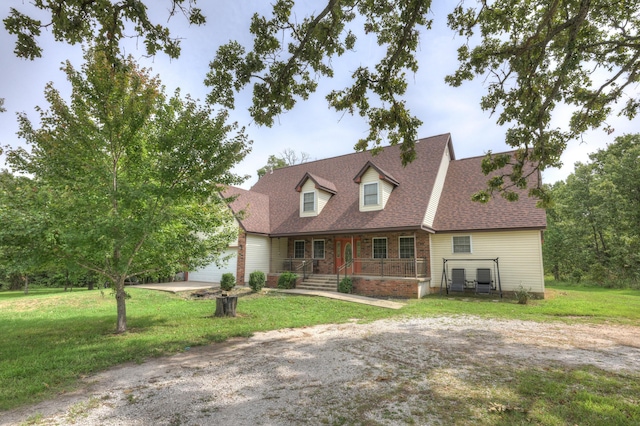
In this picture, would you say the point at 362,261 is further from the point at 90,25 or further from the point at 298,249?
the point at 90,25

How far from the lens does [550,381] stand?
4.38m

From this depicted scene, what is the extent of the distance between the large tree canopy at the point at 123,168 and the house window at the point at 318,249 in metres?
10.8

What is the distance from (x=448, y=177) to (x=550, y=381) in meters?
15.5

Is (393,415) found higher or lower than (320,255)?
lower

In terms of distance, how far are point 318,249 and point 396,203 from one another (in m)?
5.36

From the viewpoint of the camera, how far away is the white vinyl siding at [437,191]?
50.6ft

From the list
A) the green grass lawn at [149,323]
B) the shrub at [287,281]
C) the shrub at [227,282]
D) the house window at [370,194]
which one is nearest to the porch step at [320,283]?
the shrub at [287,281]

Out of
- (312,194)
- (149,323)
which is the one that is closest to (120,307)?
(149,323)

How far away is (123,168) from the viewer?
766 centimetres

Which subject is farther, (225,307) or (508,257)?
(508,257)

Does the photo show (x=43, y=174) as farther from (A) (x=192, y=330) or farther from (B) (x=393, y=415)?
(B) (x=393, y=415)

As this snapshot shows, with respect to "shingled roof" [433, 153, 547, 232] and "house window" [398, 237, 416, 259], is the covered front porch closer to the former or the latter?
"house window" [398, 237, 416, 259]

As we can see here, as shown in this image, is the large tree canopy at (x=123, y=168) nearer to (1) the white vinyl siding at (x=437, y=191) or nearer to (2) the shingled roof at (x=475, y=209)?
(1) the white vinyl siding at (x=437, y=191)

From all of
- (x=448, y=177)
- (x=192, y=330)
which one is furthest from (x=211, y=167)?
(x=448, y=177)
